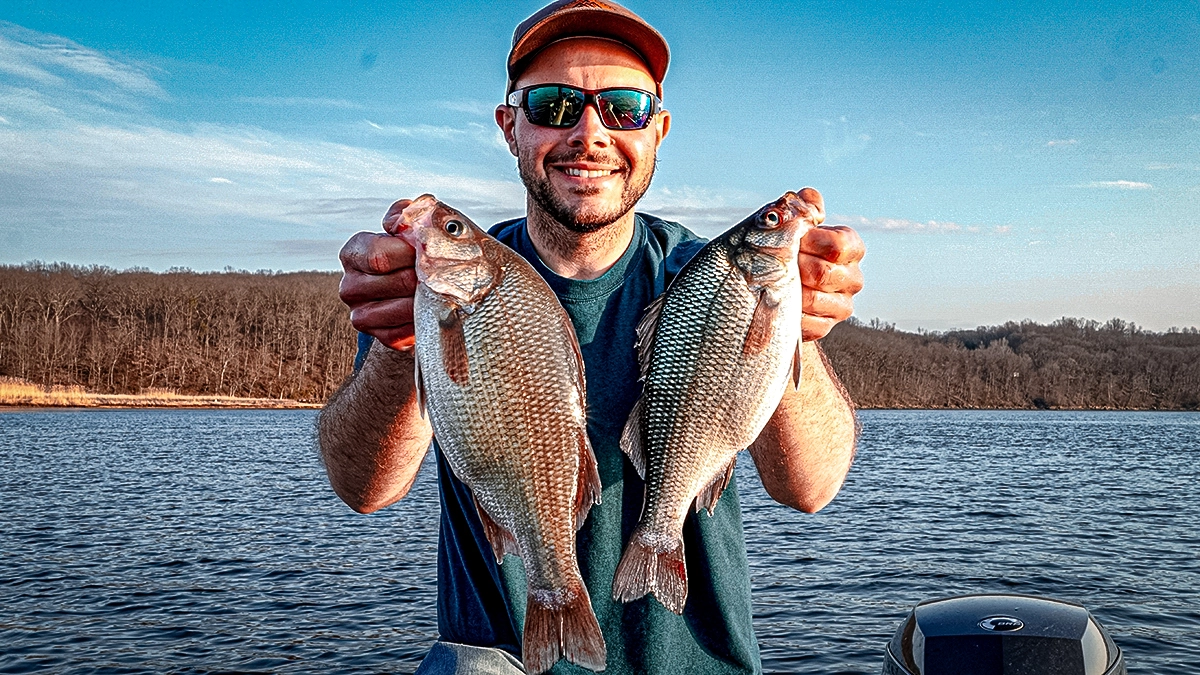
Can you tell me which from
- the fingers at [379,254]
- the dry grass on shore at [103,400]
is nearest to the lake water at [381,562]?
the fingers at [379,254]

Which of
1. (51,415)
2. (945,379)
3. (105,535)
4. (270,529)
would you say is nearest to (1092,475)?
(270,529)

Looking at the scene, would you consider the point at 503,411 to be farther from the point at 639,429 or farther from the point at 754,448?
the point at 754,448

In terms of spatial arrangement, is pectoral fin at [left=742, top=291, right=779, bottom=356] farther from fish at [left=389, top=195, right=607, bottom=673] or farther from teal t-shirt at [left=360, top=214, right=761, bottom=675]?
teal t-shirt at [left=360, top=214, right=761, bottom=675]

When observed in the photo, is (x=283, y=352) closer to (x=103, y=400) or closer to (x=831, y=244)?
(x=103, y=400)

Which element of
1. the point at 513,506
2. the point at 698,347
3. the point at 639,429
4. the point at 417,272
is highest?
the point at 417,272

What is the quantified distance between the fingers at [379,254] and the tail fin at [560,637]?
1.27 metres

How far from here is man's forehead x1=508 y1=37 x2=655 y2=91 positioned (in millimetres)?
4176

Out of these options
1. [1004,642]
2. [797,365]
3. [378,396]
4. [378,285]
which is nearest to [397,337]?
[378,285]

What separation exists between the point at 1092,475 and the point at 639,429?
4217 centimetres

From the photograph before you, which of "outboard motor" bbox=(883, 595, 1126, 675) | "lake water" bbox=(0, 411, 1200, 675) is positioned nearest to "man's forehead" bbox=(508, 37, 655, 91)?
"outboard motor" bbox=(883, 595, 1126, 675)

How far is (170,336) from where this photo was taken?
385 feet

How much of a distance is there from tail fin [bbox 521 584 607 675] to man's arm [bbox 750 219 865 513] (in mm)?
1243

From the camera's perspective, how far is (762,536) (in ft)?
76.7

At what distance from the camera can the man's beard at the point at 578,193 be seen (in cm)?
402
